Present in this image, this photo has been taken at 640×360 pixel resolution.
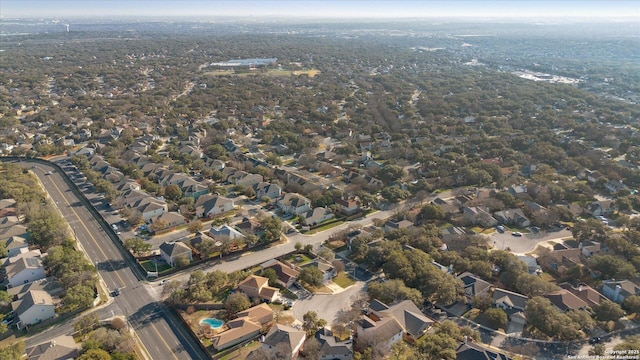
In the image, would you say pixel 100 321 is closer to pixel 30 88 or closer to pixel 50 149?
pixel 50 149

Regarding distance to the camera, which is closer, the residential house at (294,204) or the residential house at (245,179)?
the residential house at (294,204)

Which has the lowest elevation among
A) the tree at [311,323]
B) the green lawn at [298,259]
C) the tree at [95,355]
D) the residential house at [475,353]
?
the green lawn at [298,259]

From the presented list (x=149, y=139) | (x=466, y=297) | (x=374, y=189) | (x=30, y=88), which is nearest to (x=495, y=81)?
(x=374, y=189)

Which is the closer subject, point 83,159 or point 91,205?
point 91,205

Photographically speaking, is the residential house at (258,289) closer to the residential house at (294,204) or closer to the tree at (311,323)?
the tree at (311,323)

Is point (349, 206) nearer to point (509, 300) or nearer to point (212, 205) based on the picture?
point (212, 205)

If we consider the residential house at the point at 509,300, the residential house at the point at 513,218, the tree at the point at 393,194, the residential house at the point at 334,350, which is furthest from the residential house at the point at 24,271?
the residential house at the point at 513,218
